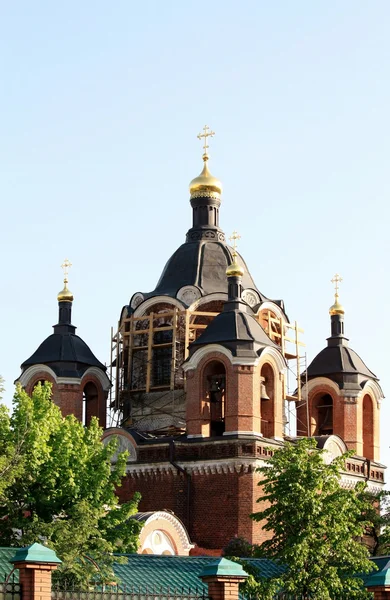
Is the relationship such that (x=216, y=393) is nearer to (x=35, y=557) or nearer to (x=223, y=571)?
(x=223, y=571)

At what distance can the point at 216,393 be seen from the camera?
→ 39.7 meters

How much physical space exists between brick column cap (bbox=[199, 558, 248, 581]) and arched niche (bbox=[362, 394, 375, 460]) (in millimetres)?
24507

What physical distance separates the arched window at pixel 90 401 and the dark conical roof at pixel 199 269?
3.45 meters

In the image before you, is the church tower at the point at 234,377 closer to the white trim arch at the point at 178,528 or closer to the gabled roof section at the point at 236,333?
the gabled roof section at the point at 236,333

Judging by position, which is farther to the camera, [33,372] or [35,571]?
[33,372]

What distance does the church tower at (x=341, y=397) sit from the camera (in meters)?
43.7

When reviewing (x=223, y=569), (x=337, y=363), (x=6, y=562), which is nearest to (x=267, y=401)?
(x=337, y=363)

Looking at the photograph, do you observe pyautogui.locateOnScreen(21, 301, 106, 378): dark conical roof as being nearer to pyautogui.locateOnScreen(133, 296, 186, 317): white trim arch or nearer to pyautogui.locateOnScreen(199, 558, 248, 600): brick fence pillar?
pyautogui.locateOnScreen(133, 296, 186, 317): white trim arch

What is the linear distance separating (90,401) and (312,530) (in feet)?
65.1

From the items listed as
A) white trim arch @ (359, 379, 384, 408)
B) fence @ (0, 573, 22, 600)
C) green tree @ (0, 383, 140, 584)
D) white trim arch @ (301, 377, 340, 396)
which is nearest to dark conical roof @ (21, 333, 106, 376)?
white trim arch @ (301, 377, 340, 396)

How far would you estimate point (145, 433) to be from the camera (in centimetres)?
4116

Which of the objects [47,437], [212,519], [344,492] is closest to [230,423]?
[212,519]

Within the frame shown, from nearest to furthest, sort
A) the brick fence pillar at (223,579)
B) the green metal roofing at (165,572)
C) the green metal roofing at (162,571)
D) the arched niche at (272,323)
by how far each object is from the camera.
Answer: the brick fence pillar at (223,579), the green metal roofing at (165,572), the green metal roofing at (162,571), the arched niche at (272,323)

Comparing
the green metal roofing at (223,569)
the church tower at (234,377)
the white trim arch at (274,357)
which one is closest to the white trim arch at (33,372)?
the church tower at (234,377)
